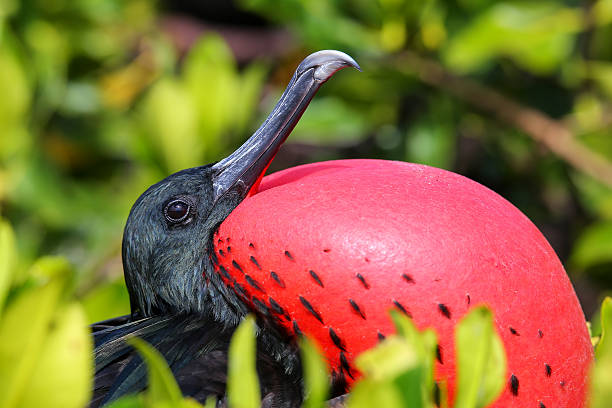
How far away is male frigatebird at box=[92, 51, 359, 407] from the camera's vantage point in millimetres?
604

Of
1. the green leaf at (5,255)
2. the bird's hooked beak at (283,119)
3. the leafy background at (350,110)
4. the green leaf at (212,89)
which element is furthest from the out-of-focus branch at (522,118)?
the green leaf at (5,255)

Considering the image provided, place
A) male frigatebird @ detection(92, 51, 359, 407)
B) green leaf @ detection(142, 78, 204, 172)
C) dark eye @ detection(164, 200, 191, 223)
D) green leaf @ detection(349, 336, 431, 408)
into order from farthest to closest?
1. green leaf @ detection(142, 78, 204, 172)
2. dark eye @ detection(164, 200, 191, 223)
3. male frigatebird @ detection(92, 51, 359, 407)
4. green leaf @ detection(349, 336, 431, 408)

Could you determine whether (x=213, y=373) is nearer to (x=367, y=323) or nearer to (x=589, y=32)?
(x=367, y=323)

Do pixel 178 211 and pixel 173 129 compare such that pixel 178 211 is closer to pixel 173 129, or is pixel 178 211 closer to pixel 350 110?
Result: pixel 173 129

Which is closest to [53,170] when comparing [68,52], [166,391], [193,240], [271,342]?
[68,52]

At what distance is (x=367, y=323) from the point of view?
0.55 metres

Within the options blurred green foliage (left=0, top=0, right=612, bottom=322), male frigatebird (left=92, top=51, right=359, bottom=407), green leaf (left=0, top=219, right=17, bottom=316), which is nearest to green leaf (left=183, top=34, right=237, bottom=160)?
blurred green foliage (left=0, top=0, right=612, bottom=322)

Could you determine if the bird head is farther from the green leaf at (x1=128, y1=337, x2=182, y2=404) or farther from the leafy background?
the leafy background

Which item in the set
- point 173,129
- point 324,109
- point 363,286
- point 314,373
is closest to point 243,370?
point 314,373

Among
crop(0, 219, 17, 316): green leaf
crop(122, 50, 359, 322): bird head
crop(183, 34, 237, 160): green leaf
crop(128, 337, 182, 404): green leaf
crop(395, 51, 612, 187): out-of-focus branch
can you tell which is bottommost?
crop(128, 337, 182, 404): green leaf

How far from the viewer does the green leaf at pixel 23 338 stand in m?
0.41

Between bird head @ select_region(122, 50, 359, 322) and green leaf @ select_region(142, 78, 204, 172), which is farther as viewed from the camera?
green leaf @ select_region(142, 78, 204, 172)

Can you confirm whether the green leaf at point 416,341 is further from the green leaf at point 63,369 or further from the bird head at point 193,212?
the bird head at point 193,212

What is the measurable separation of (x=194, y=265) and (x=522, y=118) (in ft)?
2.94
